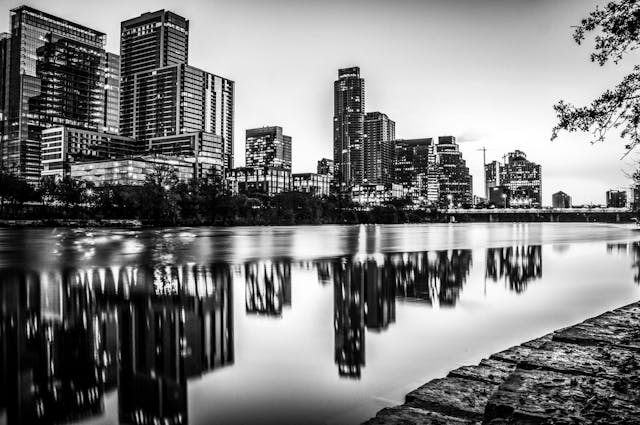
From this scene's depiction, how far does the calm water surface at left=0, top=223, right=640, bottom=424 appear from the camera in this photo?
6.25 m

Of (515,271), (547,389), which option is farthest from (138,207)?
(547,389)

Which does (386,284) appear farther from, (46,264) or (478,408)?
(46,264)

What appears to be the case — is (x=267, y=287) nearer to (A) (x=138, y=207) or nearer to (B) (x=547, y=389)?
(B) (x=547, y=389)

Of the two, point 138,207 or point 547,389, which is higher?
point 138,207

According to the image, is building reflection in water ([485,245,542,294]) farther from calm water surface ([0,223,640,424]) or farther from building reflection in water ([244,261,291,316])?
building reflection in water ([244,261,291,316])

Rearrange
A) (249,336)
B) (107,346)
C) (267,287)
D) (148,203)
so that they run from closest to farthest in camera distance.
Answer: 1. (107,346)
2. (249,336)
3. (267,287)
4. (148,203)

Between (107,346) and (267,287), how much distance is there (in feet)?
27.2

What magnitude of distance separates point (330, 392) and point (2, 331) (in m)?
6.63

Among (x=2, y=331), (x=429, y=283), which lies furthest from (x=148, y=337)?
(x=429, y=283)

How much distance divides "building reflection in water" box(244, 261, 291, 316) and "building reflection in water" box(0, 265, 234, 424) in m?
0.79

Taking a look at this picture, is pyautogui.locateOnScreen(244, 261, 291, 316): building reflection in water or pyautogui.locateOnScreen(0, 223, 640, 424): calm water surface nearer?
pyautogui.locateOnScreen(0, 223, 640, 424): calm water surface

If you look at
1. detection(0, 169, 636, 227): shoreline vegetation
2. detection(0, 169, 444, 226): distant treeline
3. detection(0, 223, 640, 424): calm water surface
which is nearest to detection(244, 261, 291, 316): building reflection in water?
detection(0, 223, 640, 424): calm water surface

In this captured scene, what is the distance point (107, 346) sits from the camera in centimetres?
843

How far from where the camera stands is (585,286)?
1792 cm
